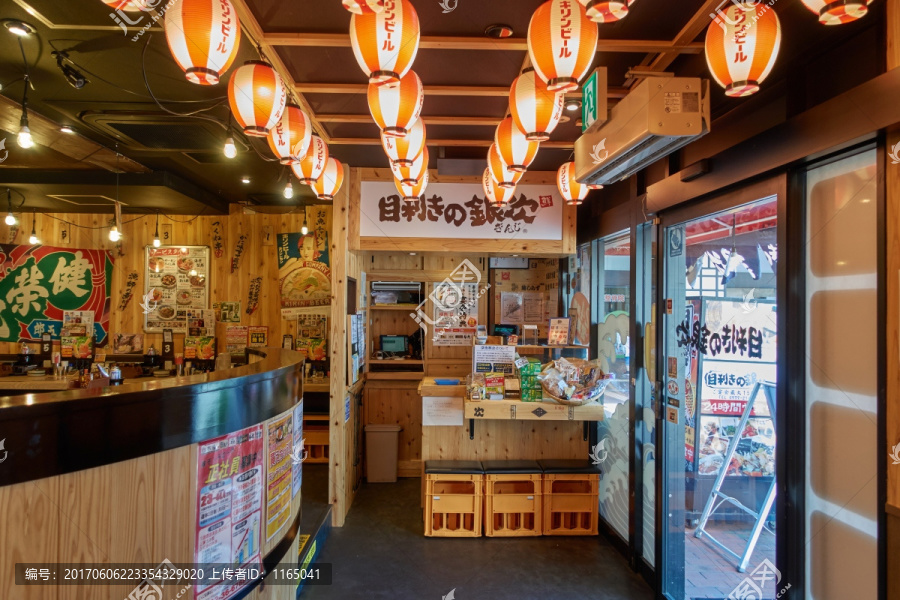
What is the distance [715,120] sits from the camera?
9.05ft

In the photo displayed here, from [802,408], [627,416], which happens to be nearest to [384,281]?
[627,416]

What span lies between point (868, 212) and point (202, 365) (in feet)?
22.7

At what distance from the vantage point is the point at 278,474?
7.84ft

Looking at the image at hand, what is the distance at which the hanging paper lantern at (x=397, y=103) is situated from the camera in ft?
7.78

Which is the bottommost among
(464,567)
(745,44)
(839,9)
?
(464,567)

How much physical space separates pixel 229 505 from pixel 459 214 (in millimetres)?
3371

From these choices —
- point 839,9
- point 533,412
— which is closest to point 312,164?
point 533,412

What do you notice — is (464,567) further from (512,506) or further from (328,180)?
(328,180)

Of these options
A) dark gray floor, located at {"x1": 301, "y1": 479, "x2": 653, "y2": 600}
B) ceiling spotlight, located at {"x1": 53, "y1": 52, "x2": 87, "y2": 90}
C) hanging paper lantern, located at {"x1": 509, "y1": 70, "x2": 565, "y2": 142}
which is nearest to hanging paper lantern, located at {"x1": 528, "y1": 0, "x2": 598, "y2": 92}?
hanging paper lantern, located at {"x1": 509, "y1": 70, "x2": 565, "y2": 142}

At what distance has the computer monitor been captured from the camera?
237 inches

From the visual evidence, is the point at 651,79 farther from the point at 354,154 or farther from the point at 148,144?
the point at 148,144

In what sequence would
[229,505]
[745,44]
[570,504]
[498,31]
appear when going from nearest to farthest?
[745,44], [229,505], [498,31], [570,504]

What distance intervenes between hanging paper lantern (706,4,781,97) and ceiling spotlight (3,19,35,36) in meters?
3.57

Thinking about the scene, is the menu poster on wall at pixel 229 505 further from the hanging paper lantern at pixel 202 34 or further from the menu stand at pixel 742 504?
the menu stand at pixel 742 504
